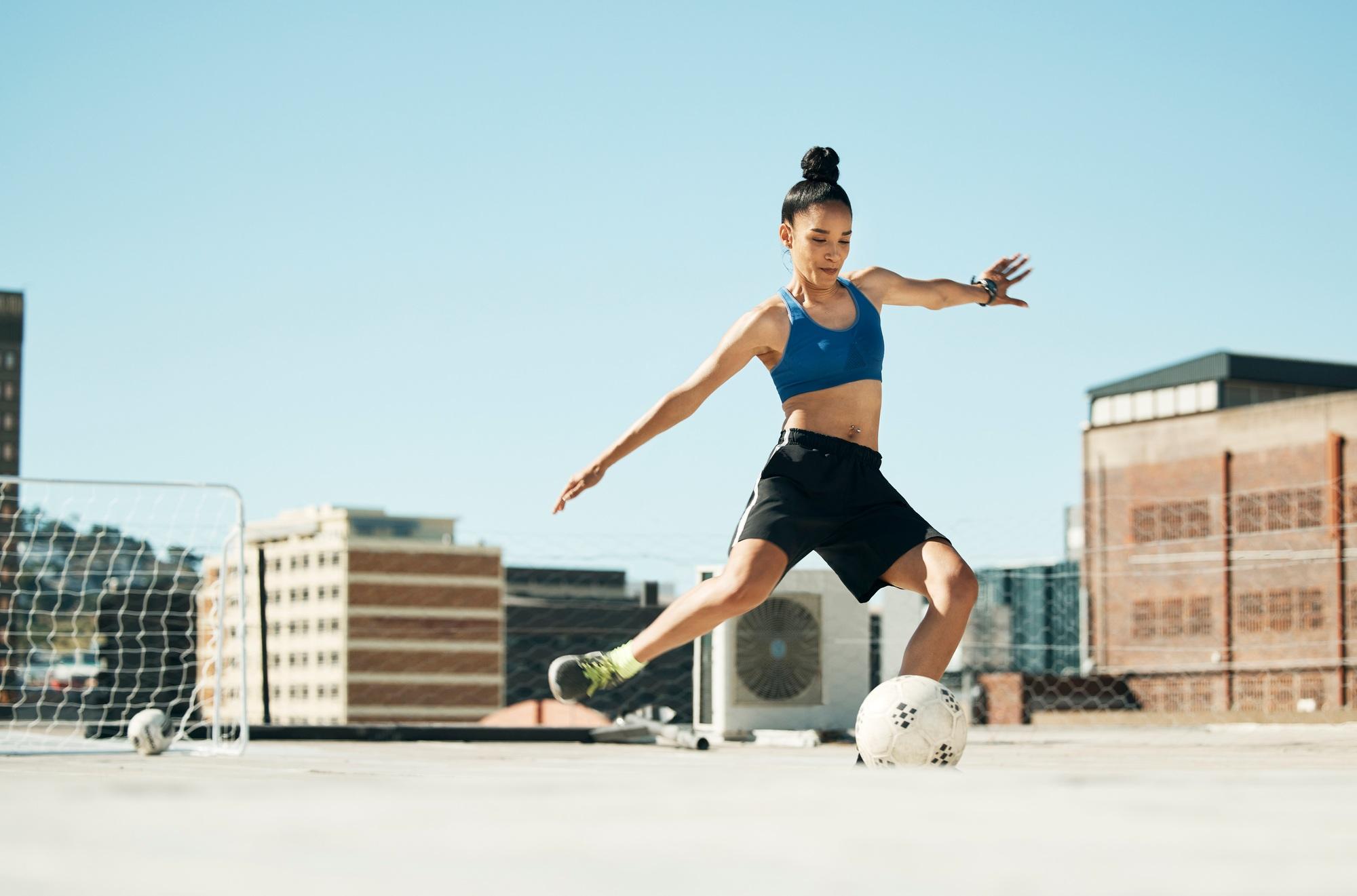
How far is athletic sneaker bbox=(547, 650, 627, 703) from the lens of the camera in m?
5.21

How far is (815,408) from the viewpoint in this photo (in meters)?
5.19

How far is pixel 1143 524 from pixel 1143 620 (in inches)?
127

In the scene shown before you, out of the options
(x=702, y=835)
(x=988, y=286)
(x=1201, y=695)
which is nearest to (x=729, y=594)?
(x=988, y=286)

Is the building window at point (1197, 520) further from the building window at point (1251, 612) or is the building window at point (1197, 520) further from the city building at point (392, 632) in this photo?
the city building at point (392, 632)

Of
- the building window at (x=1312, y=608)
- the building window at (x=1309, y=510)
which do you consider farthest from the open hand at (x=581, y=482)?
the building window at (x=1312, y=608)

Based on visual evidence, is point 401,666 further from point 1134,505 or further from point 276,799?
point 276,799

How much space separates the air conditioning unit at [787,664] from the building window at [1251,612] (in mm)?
38696

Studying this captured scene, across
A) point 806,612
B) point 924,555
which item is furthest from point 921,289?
point 806,612

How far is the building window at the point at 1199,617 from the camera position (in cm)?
4981

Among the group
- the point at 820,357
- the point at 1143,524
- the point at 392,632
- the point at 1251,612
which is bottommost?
Result: the point at 392,632

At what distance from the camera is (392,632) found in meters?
142

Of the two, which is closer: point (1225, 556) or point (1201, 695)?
point (1201, 695)

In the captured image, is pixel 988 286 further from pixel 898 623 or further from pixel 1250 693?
pixel 1250 693

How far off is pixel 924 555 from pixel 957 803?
259 cm
